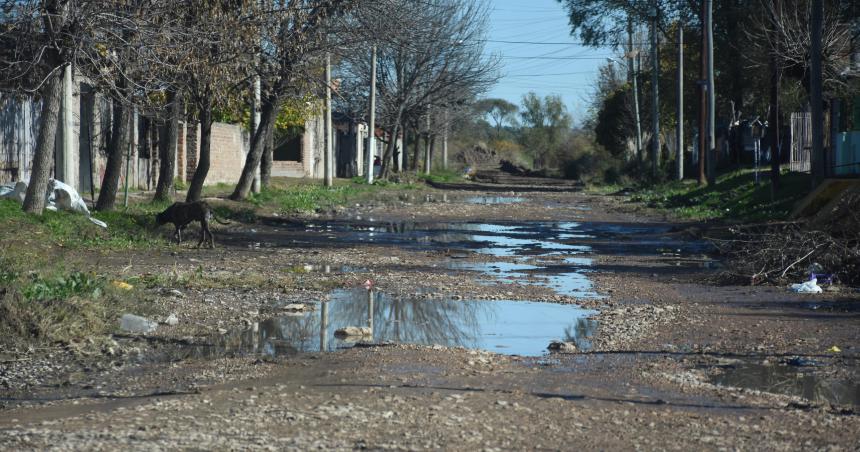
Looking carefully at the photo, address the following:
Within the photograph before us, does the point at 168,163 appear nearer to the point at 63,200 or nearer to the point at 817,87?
the point at 63,200

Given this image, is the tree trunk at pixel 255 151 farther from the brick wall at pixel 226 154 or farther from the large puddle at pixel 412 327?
the large puddle at pixel 412 327

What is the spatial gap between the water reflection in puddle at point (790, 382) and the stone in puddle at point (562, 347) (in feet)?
4.72

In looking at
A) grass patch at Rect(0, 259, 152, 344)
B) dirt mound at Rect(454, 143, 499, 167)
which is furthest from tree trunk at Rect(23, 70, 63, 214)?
dirt mound at Rect(454, 143, 499, 167)

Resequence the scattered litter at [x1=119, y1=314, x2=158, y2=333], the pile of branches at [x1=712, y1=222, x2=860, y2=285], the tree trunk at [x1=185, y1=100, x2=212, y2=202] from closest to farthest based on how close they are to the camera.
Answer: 1. the scattered litter at [x1=119, y1=314, x2=158, y2=333]
2. the pile of branches at [x1=712, y1=222, x2=860, y2=285]
3. the tree trunk at [x1=185, y1=100, x2=212, y2=202]

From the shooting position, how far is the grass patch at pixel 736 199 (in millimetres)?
25578

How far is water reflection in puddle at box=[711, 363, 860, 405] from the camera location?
748 centimetres

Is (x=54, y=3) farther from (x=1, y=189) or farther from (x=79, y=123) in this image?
(x=79, y=123)

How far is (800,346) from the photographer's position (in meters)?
9.37

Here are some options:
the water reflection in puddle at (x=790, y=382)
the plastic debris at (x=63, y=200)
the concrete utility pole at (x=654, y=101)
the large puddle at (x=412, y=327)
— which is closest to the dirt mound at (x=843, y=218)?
the large puddle at (x=412, y=327)

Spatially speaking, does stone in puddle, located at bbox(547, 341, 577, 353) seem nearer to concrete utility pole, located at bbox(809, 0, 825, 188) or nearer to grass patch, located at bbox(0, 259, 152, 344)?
grass patch, located at bbox(0, 259, 152, 344)

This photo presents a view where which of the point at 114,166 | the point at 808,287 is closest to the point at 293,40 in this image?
the point at 114,166

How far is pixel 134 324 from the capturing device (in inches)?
389

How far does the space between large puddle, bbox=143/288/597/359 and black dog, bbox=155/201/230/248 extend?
18.1ft

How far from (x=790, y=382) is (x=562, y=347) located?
2090 millimetres
